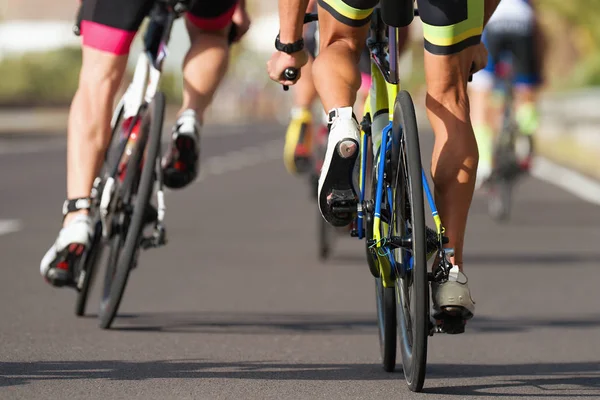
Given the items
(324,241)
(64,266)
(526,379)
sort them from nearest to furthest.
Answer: (526,379), (64,266), (324,241)

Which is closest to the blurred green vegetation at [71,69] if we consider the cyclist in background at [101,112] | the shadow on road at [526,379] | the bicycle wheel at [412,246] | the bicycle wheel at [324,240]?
the bicycle wheel at [324,240]

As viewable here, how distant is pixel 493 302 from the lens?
7.92 m

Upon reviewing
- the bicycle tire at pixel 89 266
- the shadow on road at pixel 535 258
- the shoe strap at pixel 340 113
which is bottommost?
the shadow on road at pixel 535 258

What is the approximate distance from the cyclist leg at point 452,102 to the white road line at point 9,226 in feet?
22.3

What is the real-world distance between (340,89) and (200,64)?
1.71 meters

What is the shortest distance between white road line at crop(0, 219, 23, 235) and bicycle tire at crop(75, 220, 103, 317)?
15.1 ft

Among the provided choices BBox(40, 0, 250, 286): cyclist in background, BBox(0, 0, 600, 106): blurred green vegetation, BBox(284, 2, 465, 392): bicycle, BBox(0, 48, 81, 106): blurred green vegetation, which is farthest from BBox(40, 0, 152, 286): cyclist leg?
BBox(0, 48, 81, 106): blurred green vegetation

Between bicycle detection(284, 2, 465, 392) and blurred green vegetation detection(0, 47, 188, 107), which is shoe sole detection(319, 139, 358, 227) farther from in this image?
blurred green vegetation detection(0, 47, 188, 107)

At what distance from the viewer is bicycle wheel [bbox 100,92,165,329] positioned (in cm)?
631

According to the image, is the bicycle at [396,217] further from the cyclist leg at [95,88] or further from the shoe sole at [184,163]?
the shoe sole at [184,163]

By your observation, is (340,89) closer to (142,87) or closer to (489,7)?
(489,7)

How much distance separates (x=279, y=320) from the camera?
708cm

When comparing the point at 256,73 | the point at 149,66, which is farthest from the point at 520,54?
the point at 256,73

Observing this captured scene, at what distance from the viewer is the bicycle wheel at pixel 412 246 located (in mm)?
4637
